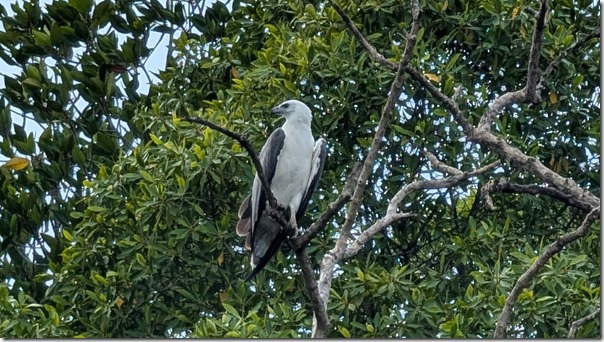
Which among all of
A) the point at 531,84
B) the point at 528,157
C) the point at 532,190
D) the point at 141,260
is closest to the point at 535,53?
the point at 531,84

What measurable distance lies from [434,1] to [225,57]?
161 cm

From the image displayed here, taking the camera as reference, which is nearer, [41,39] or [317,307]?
[317,307]

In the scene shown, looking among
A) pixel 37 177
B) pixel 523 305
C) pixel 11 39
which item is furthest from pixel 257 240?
pixel 11 39

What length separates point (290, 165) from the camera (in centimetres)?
767

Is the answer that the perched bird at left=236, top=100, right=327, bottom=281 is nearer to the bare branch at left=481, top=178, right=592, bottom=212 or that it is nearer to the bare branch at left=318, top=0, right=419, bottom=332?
the bare branch at left=318, top=0, right=419, bottom=332

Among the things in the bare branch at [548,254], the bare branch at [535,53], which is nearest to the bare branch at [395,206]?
the bare branch at [535,53]

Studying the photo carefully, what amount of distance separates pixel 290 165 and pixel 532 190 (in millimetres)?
2647

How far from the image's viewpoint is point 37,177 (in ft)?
32.5

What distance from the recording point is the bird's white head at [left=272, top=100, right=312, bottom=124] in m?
7.74

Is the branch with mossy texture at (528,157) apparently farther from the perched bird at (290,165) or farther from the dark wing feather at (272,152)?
the dark wing feather at (272,152)

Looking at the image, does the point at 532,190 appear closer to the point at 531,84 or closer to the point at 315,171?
the point at 531,84

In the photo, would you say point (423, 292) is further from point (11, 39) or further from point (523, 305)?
point (11, 39)

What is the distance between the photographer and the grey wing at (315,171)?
7.59 m

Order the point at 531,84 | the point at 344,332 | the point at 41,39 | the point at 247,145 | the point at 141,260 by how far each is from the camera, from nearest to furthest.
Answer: the point at 247,145 → the point at 531,84 → the point at 344,332 → the point at 141,260 → the point at 41,39
